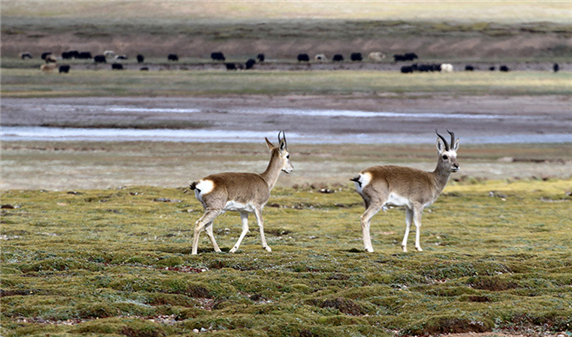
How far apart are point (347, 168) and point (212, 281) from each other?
26.8 meters

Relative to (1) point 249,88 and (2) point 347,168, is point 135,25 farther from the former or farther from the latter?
(2) point 347,168

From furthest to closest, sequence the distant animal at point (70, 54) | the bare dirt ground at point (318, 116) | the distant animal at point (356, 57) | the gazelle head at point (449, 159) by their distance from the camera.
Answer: the distant animal at point (70, 54) < the distant animal at point (356, 57) < the bare dirt ground at point (318, 116) < the gazelle head at point (449, 159)

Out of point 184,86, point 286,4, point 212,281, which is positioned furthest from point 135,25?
point 212,281

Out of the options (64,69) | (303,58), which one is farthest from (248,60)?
(64,69)

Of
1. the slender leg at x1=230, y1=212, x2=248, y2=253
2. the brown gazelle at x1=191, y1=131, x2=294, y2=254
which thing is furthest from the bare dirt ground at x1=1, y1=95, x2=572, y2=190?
the brown gazelle at x1=191, y1=131, x2=294, y2=254

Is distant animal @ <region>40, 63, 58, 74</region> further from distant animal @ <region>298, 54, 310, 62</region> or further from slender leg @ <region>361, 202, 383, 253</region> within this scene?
slender leg @ <region>361, 202, 383, 253</region>

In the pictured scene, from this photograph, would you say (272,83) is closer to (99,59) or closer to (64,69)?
(64,69)

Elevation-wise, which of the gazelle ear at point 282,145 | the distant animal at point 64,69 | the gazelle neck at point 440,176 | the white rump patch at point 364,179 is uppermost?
the gazelle ear at point 282,145

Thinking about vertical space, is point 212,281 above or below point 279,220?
above

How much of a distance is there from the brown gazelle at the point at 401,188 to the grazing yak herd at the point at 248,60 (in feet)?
266

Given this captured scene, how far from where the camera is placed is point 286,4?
502 feet

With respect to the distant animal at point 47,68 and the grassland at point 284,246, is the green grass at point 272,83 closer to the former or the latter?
the grassland at point 284,246

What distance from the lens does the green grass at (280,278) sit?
12.6 m

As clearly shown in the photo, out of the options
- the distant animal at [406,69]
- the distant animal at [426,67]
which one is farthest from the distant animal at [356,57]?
the distant animal at [406,69]
